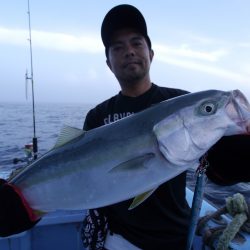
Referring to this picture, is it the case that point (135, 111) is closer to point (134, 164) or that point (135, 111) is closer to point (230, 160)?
point (134, 164)

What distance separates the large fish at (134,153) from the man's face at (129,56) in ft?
2.86

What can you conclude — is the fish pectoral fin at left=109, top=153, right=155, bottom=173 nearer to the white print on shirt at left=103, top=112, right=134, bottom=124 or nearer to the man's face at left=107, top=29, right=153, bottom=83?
the white print on shirt at left=103, top=112, right=134, bottom=124

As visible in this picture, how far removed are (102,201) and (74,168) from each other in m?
0.36

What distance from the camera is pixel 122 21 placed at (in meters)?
3.63

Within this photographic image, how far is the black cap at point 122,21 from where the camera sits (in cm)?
365

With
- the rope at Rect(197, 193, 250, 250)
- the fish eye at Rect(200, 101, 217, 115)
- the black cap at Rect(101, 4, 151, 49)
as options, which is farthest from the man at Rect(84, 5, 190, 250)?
the rope at Rect(197, 193, 250, 250)

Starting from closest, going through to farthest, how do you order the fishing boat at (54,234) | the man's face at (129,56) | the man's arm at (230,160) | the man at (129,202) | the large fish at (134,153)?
the large fish at (134,153) < the man's arm at (230,160) < the man at (129,202) < the man's face at (129,56) < the fishing boat at (54,234)

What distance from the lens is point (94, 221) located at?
137 inches

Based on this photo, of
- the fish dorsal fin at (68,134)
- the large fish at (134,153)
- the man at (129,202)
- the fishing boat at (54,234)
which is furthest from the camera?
the fishing boat at (54,234)

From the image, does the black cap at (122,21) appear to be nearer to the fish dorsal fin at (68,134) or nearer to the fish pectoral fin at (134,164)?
the fish dorsal fin at (68,134)

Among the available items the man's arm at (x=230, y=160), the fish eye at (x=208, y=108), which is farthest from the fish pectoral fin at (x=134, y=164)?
the man's arm at (x=230, y=160)

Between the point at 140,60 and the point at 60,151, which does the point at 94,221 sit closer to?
the point at 60,151

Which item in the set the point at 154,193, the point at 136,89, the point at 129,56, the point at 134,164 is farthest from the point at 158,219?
the point at 129,56

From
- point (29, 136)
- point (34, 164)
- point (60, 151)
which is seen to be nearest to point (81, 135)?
point (60, 151)
